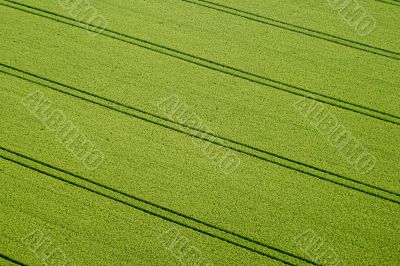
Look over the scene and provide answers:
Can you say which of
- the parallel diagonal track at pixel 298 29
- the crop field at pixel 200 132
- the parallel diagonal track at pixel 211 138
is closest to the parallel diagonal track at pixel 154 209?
the crop field at pixel 200 132

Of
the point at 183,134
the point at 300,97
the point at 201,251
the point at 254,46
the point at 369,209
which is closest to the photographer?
the point at 201,251

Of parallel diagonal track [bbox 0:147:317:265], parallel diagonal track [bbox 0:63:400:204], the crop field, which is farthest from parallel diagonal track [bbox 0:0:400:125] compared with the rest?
parallel diagonal track [bbox 0:147:317:265]

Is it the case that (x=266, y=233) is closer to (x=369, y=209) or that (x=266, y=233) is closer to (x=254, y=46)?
(x=369, y=209)

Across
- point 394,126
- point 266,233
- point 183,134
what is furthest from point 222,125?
point 394,126

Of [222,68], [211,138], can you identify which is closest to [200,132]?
[211,138]

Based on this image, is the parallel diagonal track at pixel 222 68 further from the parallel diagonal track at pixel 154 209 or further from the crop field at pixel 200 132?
the parallel diagonal track at pixel 154 209

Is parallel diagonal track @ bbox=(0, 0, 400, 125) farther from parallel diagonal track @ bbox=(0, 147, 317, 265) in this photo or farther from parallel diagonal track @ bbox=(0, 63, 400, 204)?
parallel diagonal track @ bbox=(0, 147, 317, 265)
